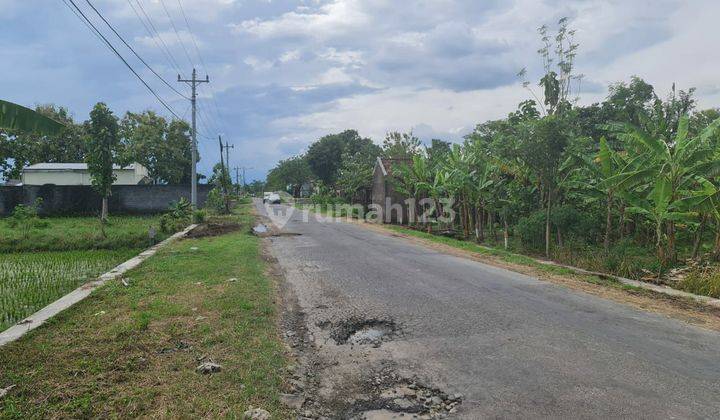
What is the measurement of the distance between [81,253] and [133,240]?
198cm

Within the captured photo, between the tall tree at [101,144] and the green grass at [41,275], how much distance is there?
5.48 m

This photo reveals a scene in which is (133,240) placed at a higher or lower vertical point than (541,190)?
lower

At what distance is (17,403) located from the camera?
146 inches

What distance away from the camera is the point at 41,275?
10.2 m

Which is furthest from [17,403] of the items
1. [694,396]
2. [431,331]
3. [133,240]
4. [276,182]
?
[276,182]

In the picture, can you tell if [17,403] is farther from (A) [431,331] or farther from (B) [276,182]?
(B) [276,182]

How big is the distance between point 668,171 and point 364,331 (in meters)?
8.07

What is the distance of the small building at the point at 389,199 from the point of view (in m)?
27.3

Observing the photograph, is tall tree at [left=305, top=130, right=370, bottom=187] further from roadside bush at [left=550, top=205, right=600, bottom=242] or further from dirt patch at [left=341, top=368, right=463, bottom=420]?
dirt patch at [left=341, top=368, right=463, bottom=420]

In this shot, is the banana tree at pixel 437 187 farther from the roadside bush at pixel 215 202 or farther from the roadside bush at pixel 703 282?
the roadside bush at pixel 215 202

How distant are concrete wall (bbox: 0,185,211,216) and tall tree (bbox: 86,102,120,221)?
995 cm

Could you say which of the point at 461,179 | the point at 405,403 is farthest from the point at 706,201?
the point at 461,179

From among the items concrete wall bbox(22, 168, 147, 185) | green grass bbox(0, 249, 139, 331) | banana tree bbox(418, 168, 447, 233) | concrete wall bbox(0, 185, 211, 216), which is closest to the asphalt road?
green grass bbox(0, 249, 139, 331)

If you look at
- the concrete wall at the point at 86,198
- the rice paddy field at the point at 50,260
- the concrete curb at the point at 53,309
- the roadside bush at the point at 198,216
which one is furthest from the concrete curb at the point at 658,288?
the concrete wall at the point at 86,198
